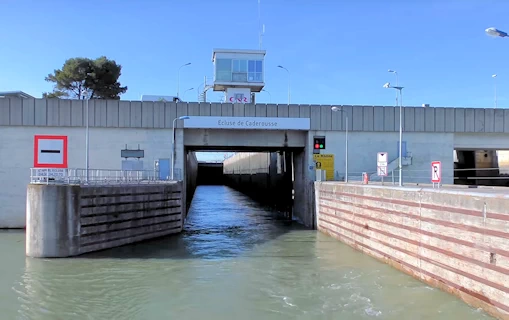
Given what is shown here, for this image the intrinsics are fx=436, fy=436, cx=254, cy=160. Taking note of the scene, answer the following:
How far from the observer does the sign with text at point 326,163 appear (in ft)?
96.7

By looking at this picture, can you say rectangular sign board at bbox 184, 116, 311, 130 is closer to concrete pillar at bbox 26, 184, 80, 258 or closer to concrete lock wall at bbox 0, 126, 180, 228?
concrete lock wall at bbox 0, 126, 180, 228

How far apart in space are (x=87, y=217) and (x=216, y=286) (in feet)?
25.7

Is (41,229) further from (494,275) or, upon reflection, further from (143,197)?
(494,275)

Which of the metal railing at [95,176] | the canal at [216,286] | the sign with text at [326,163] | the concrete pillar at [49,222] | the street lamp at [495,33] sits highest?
the street lamp at [495,33]

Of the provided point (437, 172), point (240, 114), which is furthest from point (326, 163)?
→ point (437, 172)

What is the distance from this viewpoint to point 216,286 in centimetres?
1380

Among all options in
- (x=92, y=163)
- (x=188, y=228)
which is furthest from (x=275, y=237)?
(x=92, y=163)

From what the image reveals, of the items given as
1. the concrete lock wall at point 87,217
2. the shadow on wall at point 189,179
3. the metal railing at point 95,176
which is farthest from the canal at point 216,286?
the shadow on wall at point 189,179

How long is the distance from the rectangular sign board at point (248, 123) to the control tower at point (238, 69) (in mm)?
11005

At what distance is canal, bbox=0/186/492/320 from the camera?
11.3 metres

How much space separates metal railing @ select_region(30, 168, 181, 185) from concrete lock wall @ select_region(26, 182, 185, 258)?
2.83ft

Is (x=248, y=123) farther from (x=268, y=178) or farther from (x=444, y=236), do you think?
(x=268, y=178)

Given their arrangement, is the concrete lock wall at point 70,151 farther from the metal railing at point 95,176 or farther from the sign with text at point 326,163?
the sign with text at point 326,163

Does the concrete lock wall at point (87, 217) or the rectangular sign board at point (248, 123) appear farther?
the rectangular sign board at point (248, 123)
